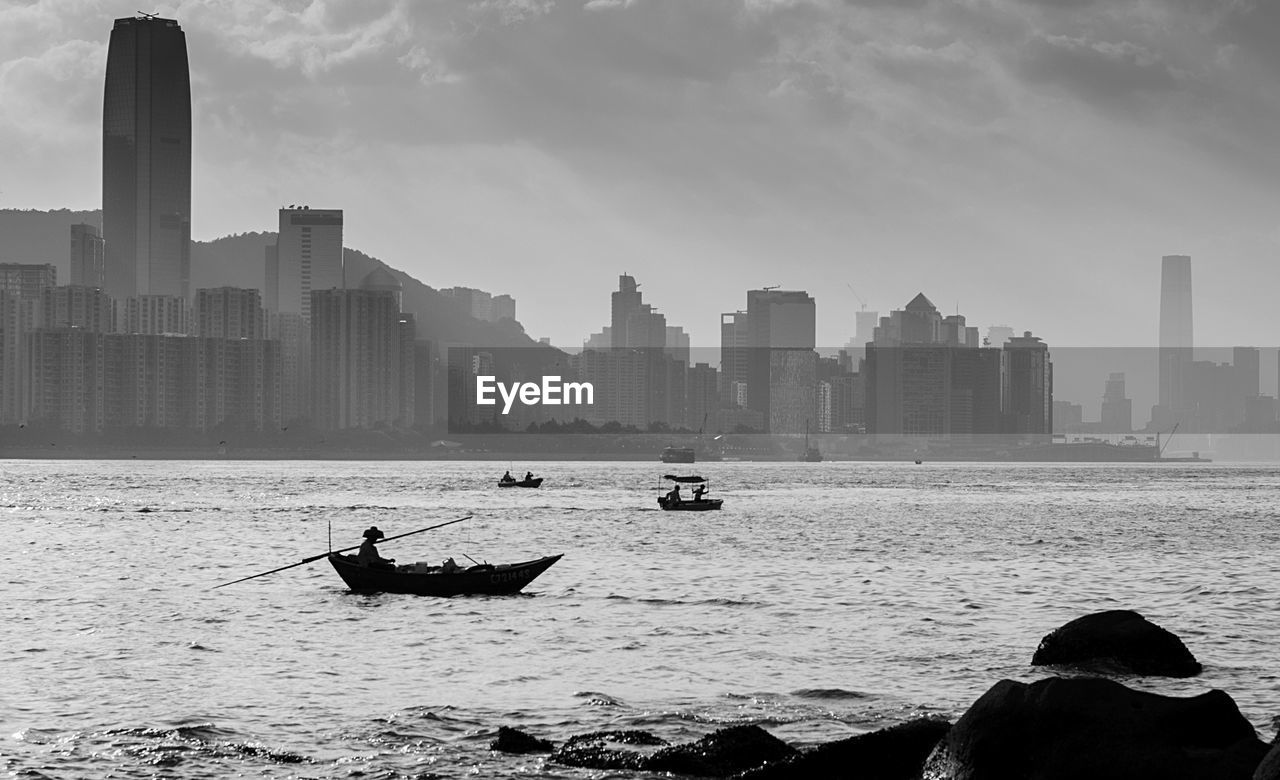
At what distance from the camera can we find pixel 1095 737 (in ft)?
63.4

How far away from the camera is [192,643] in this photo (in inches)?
1585

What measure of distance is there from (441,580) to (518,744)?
24.8 m

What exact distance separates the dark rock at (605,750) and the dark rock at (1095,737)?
5.58m

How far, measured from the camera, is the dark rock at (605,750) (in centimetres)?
2412

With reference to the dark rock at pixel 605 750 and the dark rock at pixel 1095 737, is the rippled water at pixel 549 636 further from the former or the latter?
the dark rock at pixel 1095 737

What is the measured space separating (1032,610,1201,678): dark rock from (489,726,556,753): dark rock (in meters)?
13.2

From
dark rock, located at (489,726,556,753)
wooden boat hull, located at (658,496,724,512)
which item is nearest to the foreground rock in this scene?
dark rock, located at (489,726,556,753)

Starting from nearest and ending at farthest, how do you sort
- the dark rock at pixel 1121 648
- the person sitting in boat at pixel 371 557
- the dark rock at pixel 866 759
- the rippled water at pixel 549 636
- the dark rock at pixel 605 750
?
1. the dark rock at pixel 866 759
2. the dark rock at pixel 605 750
3. the rippled water at pixel 549 636
4. the dark rock at pixel 1121 648
5. the person sitting in boat at pixel 371 557

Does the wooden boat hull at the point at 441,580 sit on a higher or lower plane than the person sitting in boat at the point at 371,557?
lower

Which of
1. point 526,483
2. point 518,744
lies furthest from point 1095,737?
point 526,483

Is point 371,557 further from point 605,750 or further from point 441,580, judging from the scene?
point 605,750

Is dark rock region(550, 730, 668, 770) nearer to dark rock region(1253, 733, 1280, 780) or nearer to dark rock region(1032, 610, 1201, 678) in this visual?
dark rock region(1253, 733, 1280, 780)

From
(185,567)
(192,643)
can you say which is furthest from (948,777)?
(185,567)

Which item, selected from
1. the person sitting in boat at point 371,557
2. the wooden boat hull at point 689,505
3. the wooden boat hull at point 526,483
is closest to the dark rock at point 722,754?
the person sitting in boat at point 371,557
